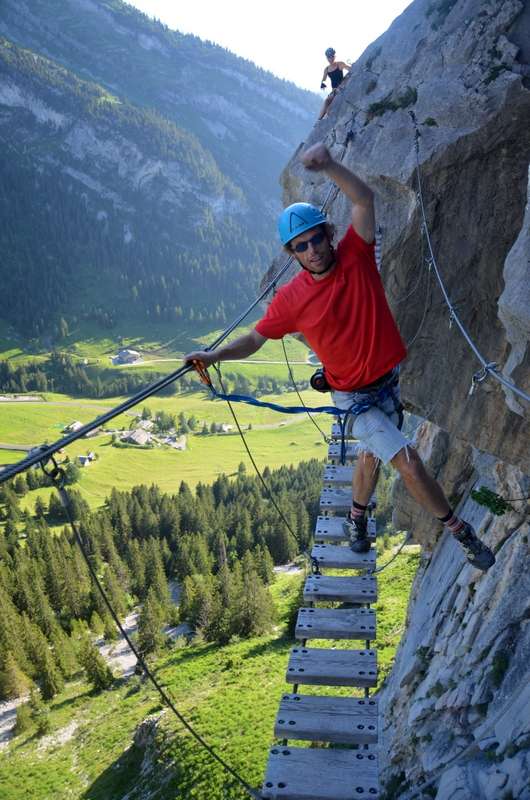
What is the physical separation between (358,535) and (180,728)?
34.2m

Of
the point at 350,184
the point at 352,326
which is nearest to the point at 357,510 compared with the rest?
the point at 352,326

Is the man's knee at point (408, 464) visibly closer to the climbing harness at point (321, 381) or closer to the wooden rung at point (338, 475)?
the climbing harness at point (321, 381)

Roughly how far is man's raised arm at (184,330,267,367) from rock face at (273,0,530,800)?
2903 mm

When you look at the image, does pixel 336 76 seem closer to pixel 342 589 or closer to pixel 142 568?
pixel 342 589

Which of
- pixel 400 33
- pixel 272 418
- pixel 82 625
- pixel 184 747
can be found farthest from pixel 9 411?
pixel 400 33

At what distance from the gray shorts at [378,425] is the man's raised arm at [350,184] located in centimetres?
189

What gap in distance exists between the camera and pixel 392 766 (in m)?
9.39

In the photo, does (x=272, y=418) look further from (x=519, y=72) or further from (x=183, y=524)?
(x=519, y=72)

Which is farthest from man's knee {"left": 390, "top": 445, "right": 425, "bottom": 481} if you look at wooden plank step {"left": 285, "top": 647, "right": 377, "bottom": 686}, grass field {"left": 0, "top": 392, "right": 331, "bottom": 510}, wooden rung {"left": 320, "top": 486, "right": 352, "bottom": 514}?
grass field {"left": 0, "top": 392, "right": 331, "bottom": 510}

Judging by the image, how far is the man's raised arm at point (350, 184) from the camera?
579 centimetres

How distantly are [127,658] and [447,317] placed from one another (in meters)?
69.6

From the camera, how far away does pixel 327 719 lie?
269 inches

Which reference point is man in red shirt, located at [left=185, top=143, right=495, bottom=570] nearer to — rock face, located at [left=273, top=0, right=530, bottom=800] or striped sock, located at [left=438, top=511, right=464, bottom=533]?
striped sock, located at [left=438, top=511, right=464, bottom=533]

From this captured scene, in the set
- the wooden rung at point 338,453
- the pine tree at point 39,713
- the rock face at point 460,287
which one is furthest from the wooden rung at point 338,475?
the pine tree at point 39,713
